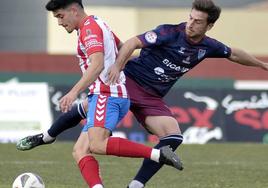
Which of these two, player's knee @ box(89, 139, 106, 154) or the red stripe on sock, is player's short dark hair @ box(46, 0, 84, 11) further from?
the red stripe on sock

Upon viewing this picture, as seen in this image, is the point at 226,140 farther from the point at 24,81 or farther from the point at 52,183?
the point at 52,183

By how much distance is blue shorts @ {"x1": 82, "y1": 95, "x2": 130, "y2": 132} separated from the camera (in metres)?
7.70

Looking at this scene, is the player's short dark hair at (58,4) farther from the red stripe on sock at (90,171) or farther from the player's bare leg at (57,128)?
the player's bare leg at (57,128)

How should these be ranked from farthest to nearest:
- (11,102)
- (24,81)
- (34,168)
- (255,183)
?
(24,81) < (11,102) < (34,168) < (255,183)

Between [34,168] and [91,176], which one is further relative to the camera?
[34,168]

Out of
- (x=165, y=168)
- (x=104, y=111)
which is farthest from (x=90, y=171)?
(x=165, y=168)

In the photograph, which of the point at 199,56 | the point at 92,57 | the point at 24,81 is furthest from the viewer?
the point at 24,81

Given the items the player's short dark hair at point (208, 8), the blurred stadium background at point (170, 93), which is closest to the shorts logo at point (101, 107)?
the player's short dark hair at point (208, 8)

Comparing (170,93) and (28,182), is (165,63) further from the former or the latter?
(170,93)

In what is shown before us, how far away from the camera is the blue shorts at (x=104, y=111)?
7695 mm

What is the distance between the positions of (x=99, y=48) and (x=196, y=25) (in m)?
1.14

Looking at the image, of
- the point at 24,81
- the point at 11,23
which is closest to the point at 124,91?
the point at 24,81

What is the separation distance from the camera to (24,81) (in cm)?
1970

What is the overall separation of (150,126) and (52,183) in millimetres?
1800
